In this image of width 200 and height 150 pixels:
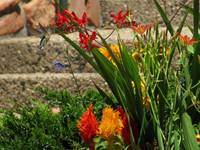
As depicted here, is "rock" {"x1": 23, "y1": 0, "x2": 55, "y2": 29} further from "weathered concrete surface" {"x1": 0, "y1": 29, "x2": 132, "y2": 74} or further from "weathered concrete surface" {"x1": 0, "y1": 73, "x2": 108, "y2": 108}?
"weathered concrete surface" {"x1": 0, "y1": 73, "x2": 108, "y2": 108}

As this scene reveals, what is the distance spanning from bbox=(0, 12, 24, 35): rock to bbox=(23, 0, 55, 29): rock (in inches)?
2.4

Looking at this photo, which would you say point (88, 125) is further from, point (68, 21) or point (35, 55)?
point (35, 55)

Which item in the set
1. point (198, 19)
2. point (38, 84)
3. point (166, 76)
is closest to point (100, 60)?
point (166, 76)

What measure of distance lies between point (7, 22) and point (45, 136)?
1.68 meters

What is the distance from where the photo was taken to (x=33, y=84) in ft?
12.0

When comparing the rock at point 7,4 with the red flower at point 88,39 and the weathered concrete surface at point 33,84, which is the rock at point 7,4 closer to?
the weathered concrete surface at point 33,84

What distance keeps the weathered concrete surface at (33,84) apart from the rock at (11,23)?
1.11 feet

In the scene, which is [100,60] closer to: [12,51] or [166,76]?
[166,76]

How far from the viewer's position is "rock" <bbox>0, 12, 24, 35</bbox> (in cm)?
396

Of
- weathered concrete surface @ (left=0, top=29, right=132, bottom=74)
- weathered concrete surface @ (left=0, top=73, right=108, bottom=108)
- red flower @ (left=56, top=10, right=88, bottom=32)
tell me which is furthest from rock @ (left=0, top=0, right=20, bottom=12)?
red flower @ (left=56, top=10, right=88, bottom=32)

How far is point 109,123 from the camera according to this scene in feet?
7.03

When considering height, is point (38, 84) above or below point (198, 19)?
below

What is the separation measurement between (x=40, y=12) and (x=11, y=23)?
0.19 m

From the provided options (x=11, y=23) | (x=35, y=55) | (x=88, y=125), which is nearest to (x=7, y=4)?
(x=11, y=23)
